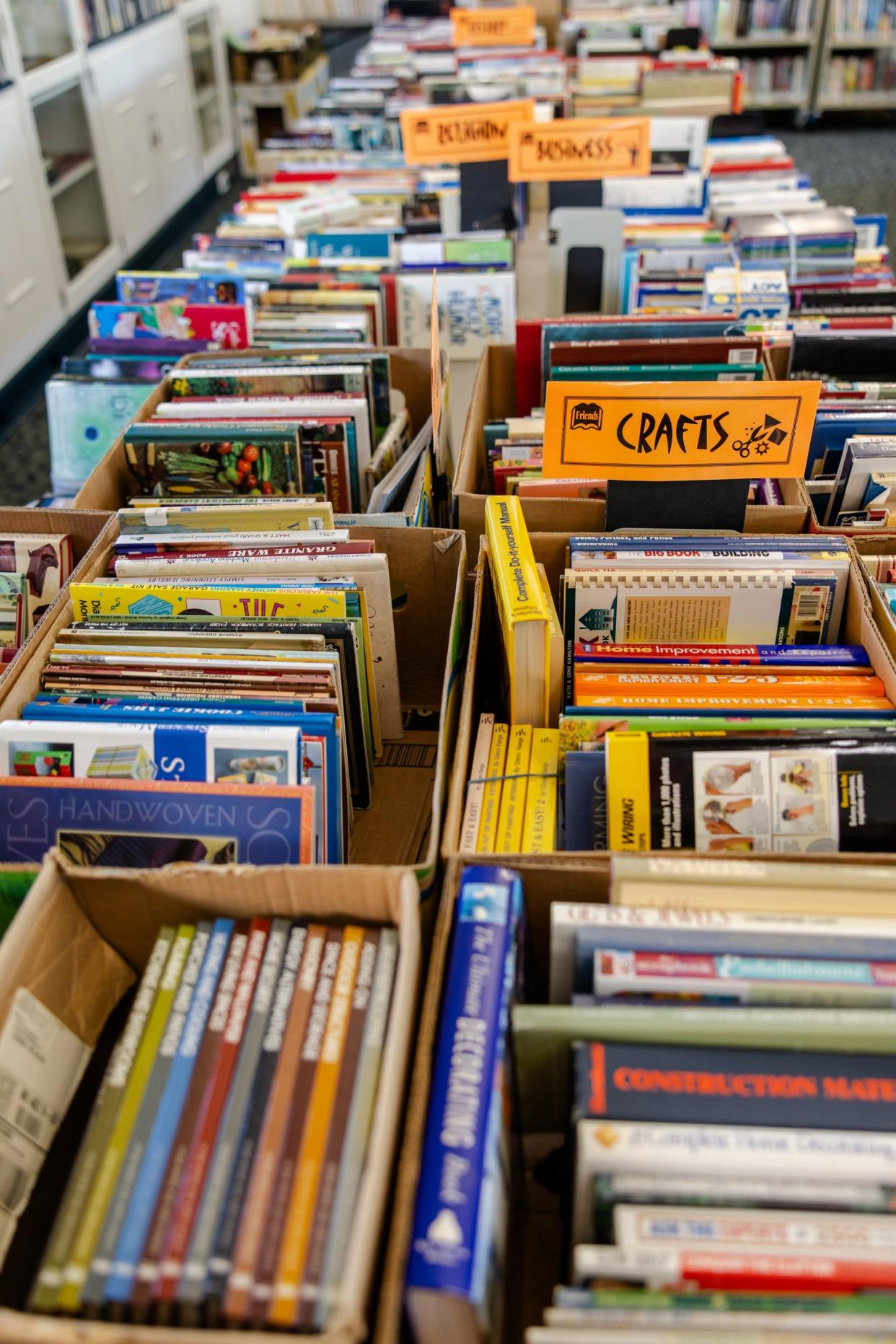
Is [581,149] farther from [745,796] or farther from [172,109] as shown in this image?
[172,109]

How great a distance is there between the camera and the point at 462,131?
93.4 inches

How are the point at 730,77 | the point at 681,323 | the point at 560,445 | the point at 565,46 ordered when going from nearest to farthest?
the point at 560,445
the point at 681,323
the point at 730,77
the point at 565,46

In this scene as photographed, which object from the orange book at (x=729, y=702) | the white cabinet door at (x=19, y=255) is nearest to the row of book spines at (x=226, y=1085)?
the orange book at (x=729, y=702)

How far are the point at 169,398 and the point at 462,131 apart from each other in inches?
42.1

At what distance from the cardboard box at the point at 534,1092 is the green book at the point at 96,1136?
228 millimetres

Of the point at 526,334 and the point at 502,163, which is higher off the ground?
the point at 502,163

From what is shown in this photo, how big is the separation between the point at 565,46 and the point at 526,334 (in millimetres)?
2858

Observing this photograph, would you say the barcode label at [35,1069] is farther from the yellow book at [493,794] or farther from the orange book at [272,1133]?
the yellow book at [493,794]

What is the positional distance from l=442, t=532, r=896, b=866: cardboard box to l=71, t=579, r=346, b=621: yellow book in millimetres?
199

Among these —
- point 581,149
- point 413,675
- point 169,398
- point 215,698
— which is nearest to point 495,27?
point 581,149

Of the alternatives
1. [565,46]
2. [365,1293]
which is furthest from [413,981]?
[565,46]

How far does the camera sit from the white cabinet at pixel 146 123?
4566 millimetres

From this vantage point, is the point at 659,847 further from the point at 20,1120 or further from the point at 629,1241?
the point at 20,1120

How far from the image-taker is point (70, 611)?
132 centimetres
